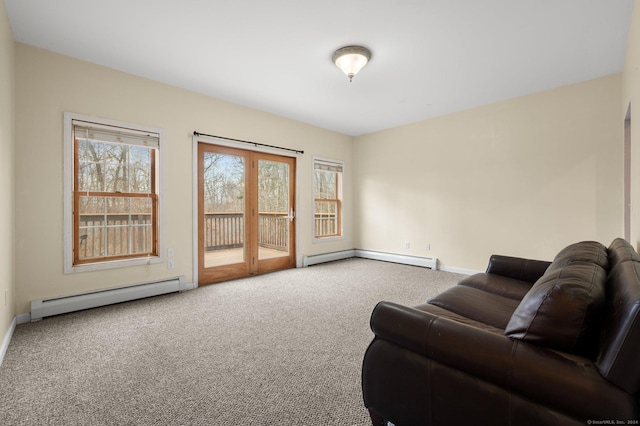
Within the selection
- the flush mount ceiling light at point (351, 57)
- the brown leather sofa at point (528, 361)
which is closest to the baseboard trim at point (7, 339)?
the brown leather sofa at point (528, 361)

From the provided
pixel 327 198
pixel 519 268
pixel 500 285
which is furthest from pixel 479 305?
pixel 327 198

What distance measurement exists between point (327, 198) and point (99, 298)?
4075 millimetres

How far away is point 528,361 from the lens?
0.97 m

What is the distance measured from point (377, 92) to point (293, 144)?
5.98ft

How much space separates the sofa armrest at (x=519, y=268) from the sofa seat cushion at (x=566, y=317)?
4.85 feet

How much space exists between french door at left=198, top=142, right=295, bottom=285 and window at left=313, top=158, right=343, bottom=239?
658mm

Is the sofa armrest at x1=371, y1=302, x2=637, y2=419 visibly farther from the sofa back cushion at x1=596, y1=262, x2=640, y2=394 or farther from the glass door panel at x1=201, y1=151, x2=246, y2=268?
the glass door panel at x1=201, y1=151, x2=246, y2=268

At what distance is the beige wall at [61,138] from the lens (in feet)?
9.25

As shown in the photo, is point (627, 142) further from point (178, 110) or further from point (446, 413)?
point (178, 110)

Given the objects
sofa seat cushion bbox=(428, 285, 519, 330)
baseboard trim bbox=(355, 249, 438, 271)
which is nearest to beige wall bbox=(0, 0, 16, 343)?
sofa seat cushion bbox=(428, 285, 519, 330)

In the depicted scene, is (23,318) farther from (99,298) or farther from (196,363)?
(196,363)

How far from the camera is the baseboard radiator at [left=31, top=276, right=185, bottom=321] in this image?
112 inches

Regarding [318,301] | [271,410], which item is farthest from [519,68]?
[271,410]

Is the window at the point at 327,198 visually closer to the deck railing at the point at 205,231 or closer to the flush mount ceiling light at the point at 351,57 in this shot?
the deck railing at the point at 205,231
